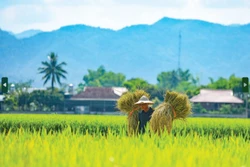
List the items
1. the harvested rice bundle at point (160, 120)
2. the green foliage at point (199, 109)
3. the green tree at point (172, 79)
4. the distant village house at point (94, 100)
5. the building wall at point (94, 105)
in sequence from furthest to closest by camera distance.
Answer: the green tree at point (172, 79)
the distant village house at point (94, 100)
the building wall at point (94, 105)
the green foliage at point (199, 109)
the harvested rice bundle at point (160, 120)

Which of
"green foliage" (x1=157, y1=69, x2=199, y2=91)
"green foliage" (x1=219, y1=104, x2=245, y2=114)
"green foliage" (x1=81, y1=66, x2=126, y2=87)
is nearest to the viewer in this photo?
"green foliage" (x1=219, y1=104, x2=245, y2=114)

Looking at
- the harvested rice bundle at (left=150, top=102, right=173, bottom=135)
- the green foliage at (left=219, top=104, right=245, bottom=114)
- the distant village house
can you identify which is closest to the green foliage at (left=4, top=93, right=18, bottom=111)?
the distant village house

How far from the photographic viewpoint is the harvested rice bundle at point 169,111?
14078mm

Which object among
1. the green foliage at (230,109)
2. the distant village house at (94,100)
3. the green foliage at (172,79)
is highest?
the green foliage at (172,79)

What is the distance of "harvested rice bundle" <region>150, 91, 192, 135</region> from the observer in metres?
14.1

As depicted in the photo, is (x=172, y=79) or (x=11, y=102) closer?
(x=11, y=102)

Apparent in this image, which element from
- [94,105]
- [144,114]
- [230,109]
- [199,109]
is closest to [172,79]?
[94,105]

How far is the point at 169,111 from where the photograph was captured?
14727mm

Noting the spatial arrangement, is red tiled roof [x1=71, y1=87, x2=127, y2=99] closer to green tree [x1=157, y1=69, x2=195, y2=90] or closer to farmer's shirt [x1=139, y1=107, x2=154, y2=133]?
green tree [x1=157, y1=69, x2=195, y2=90]

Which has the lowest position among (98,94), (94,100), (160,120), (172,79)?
(160,120)

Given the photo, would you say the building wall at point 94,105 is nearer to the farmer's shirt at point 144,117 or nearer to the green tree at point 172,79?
the green tree at point 172,79

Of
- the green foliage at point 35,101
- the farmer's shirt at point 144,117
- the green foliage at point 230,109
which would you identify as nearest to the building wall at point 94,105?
the green foliage at point 35,101

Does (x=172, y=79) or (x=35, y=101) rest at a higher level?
(x=172, y=79)

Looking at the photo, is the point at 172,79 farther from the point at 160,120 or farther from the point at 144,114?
the point at 160,120
